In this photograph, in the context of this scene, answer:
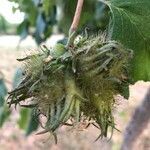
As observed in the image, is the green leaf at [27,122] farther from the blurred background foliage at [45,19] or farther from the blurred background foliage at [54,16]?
the blurred background foliage at [54,16]

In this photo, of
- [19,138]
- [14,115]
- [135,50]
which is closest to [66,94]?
[135,50]

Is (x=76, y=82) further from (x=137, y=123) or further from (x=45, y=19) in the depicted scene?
(x=45, y=19)

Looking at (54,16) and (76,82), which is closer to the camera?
(76,82)

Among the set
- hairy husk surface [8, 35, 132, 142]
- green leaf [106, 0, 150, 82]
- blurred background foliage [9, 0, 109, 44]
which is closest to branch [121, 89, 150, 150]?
blurred background foliage [9, 0, 109, 44]

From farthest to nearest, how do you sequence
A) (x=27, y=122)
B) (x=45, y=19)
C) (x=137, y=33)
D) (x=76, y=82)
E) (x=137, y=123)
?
1. (x=27, y=122)
2. (x=45, y=19)
3. (x=137, y=123)
4. (x=137, y=33)
5. (x=76, y=82)

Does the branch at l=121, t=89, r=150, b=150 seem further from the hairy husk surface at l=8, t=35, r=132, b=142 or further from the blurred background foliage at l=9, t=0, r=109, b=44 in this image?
the hairy husk surface at l=8, t=35, r=132, b=142

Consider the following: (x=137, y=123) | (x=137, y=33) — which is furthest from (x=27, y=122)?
(x=137, y=33)
